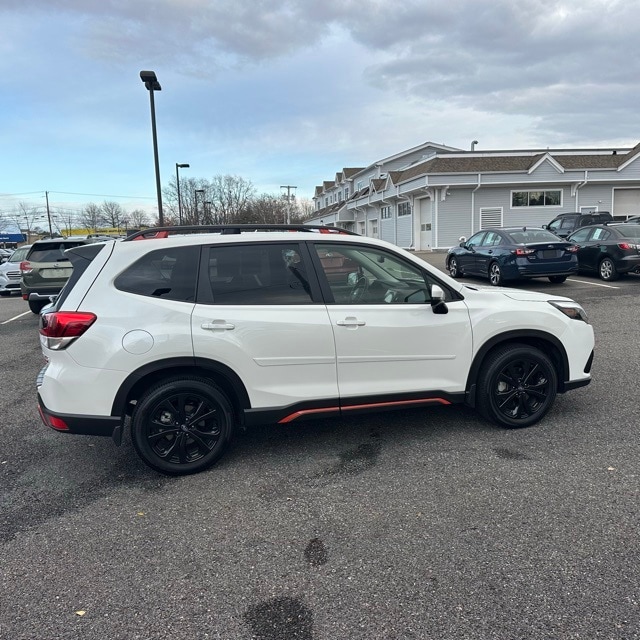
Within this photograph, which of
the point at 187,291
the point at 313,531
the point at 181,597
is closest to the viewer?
the point at 181,597

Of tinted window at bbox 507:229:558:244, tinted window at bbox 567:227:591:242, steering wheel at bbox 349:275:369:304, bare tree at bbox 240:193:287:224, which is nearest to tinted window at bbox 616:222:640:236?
tinted window at bbox 567:227:591:242

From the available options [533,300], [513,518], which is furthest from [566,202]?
[513,518]

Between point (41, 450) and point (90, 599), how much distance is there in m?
2.15

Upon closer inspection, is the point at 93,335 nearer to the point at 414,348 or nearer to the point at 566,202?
the point at 414,348

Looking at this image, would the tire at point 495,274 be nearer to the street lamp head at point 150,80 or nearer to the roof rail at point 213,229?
the roof rail at point 213,229

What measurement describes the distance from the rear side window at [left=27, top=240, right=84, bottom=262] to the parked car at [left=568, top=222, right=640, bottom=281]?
1262 centimetres

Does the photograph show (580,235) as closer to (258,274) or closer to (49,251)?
(258,274)

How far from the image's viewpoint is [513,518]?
2961mm

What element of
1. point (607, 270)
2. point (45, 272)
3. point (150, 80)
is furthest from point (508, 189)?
point (45, 272)

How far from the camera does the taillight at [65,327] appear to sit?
3.36 m

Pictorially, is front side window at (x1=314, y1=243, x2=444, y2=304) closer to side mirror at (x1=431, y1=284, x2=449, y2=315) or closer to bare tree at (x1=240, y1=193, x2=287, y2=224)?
side mirror at (x1=431, y1=284, x2=449, y2=315)

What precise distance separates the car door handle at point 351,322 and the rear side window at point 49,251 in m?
8.91

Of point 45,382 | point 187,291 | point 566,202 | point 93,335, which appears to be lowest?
point 45,382

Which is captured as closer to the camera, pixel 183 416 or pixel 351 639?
pixel 351 639
